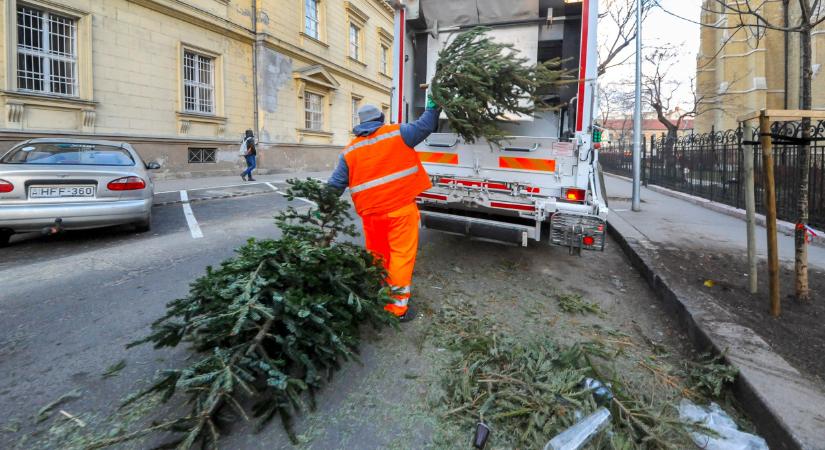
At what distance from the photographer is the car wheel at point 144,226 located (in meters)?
5.93

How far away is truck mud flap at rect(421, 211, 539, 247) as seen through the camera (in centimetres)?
418

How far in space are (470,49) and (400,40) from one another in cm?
164

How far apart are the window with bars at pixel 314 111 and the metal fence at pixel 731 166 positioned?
→ 13.7m

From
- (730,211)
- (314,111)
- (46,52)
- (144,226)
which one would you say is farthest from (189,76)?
(730,211)

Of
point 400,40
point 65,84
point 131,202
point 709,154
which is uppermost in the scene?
point 65,84

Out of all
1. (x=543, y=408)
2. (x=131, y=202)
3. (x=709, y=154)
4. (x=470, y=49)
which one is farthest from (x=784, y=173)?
(x=131, y=202)

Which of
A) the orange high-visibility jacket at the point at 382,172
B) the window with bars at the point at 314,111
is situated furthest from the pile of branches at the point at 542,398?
the window with bars at the point at 314,111

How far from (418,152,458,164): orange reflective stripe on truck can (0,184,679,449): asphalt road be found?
1166mm

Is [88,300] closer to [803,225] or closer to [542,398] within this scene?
[542,398]

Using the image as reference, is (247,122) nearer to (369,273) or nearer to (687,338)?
(369,273)

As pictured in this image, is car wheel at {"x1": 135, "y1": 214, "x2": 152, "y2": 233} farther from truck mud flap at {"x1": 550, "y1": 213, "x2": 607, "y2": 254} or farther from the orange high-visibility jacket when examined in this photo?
truck mud flap at {"x1": 550, "y1": 213, "x2": 607, "y2": 254}

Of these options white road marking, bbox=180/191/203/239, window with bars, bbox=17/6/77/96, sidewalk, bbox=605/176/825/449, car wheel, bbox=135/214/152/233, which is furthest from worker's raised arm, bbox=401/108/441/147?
window with bars, bbox=17/6/77/96

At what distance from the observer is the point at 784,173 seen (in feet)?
23.1

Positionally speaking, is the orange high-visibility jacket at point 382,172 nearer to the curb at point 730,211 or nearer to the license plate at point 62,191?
the license plate at point 62,191
